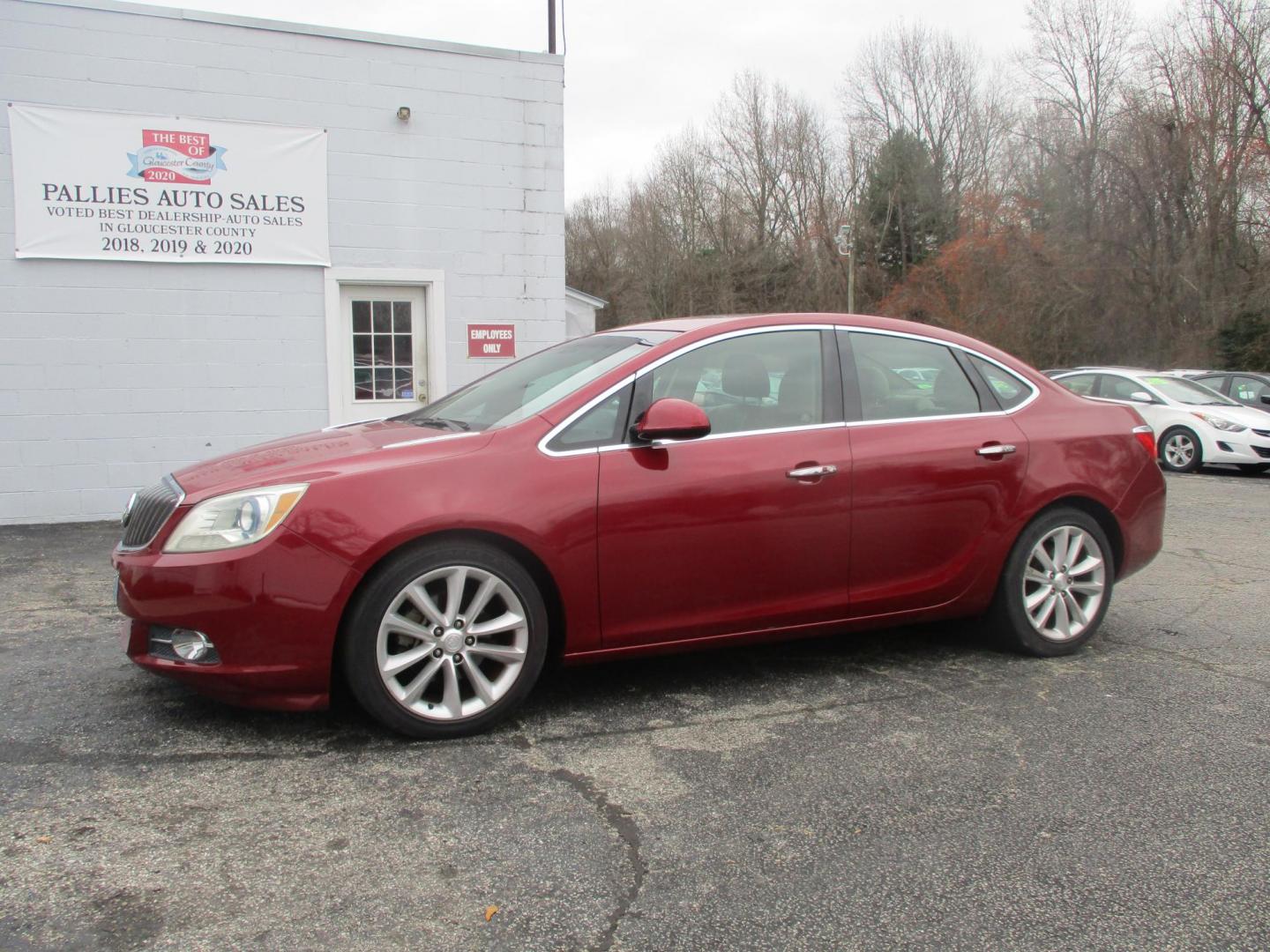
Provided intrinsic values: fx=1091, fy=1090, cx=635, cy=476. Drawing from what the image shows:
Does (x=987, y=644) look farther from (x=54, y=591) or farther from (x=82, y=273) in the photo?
(x=82, y=273)

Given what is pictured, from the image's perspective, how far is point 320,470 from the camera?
3703mm

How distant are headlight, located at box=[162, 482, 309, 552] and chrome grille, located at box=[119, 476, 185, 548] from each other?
12 centimetres

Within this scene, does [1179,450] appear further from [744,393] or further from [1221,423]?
[744,393]

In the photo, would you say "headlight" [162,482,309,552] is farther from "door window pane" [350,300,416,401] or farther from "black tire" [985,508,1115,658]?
"door window pane" [350,300,416,401]

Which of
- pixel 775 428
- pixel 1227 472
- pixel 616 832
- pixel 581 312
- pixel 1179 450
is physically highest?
pixel 581 312

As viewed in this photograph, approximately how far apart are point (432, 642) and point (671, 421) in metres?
1.15

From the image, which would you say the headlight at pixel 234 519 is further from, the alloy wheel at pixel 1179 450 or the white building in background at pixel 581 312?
the white building in background at pixel 581 312

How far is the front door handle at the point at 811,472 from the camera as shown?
Answer: 429 cm

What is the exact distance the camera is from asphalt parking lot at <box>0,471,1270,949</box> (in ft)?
8.62

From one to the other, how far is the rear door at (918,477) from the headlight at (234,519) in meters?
2.20

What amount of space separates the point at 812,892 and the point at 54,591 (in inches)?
208

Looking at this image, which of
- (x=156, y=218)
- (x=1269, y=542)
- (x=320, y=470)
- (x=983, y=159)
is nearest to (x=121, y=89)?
(x=156, y=218)

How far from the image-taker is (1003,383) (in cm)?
495

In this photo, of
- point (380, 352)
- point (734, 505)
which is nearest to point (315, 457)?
point (734, 505)
